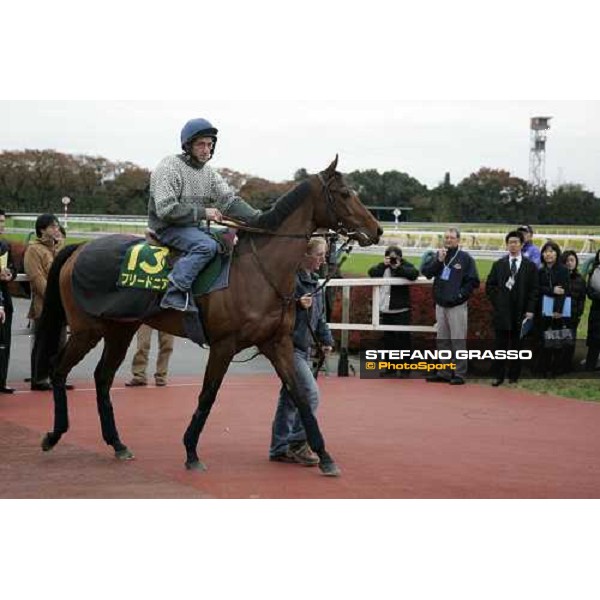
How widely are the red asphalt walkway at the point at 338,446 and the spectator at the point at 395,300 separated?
3.93 feet

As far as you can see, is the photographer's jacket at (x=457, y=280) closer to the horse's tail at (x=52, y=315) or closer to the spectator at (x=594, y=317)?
the spectator at (x=594, y=317)

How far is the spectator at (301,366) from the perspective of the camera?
6.18 meters

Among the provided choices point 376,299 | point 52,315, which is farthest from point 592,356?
point 52,315

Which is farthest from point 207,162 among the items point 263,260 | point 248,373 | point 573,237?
point 573,237

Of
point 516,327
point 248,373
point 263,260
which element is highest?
point 263,260

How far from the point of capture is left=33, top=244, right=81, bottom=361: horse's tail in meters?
6.64

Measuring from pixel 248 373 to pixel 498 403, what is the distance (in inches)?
130

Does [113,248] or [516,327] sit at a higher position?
[113,248]

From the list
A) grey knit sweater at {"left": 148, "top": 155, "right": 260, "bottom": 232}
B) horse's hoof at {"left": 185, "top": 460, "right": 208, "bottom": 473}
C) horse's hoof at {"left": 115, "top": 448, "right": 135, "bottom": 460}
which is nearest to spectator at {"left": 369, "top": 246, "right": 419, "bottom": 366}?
grey knit sweater at {"left": 148, "top": 155, "right": 260, "bottom": 232}

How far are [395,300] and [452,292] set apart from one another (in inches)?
39.7

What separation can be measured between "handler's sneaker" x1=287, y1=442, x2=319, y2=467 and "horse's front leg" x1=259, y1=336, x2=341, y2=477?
0.30 metres

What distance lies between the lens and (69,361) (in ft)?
20.9

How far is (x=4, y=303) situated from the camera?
918cm

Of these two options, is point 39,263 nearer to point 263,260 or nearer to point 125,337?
point 125,337
